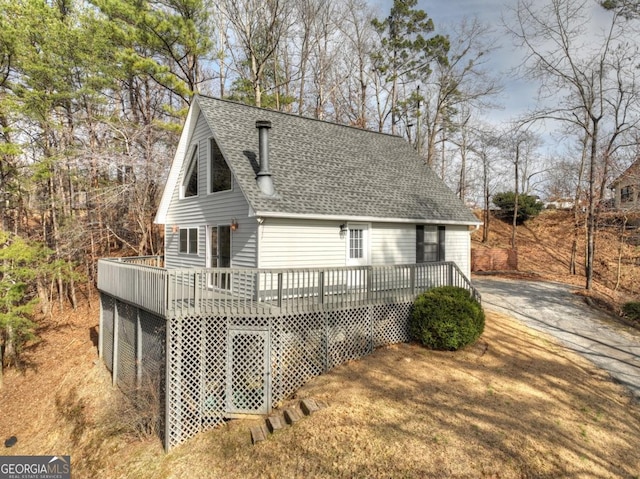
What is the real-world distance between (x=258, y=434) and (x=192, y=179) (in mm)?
9182

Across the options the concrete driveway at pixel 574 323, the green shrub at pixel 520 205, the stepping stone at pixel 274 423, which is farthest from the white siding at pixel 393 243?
the green shrub at pixel 520 205

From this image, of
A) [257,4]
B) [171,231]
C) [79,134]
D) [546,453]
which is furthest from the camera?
[257,4]

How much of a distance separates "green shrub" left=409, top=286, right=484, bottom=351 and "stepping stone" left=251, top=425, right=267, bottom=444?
480cm

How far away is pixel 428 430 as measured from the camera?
20.3ft

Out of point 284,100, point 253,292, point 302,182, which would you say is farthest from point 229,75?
point 253,292

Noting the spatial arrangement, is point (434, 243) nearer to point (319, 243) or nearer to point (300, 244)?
point (319, 243)

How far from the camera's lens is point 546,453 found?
5.73 meters

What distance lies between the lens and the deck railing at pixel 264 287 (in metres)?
7.91

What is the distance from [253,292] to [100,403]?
22.1ft

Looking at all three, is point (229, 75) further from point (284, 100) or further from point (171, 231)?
point (171, 231)

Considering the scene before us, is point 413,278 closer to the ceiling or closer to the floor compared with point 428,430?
closer to the ceiling

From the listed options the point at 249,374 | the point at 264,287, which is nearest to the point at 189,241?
the point at 264,287

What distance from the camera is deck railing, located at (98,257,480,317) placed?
7910mm

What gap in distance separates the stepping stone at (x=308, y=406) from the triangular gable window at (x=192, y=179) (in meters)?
8.44
